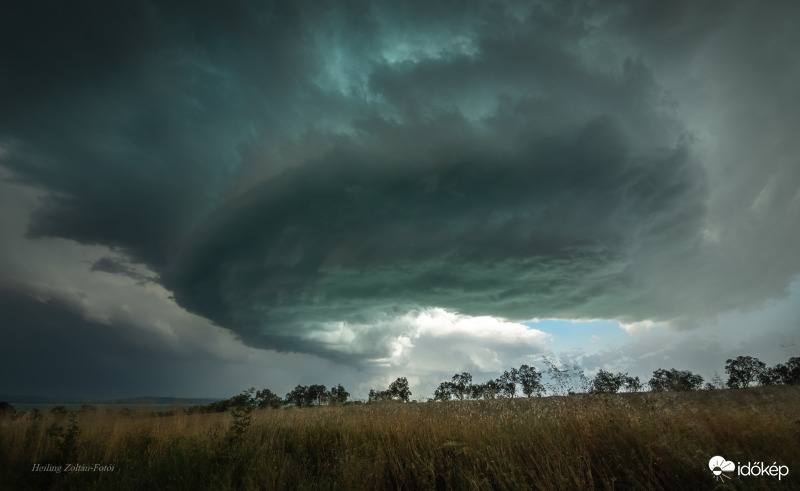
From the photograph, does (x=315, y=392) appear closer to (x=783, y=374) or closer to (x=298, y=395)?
(x=298, y=395)

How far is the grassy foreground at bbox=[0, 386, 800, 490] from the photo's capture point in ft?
20.7

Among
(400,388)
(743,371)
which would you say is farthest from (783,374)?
(400,388)

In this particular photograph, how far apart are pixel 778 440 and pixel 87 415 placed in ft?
90.6

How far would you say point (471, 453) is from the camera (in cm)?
822

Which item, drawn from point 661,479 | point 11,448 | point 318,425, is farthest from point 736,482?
point 11,448

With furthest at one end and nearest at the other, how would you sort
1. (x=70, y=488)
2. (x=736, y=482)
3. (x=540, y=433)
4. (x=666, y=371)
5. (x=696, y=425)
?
(x=666, y=371), (x=70, y=488), (x=540, y=433), (x=696, y=425), (x=736, y=482)

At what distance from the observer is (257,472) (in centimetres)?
895

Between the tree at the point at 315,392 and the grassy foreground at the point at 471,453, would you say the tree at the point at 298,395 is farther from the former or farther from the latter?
the grassy foreground at the point at 471,453

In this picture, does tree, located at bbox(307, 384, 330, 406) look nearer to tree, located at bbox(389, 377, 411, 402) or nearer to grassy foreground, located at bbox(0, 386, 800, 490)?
tree, located at bbox(389, 377, 411, 402)

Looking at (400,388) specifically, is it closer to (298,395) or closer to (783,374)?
(298,395)

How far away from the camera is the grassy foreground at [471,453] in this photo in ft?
20.7

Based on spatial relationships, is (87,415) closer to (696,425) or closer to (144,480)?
(144,480)

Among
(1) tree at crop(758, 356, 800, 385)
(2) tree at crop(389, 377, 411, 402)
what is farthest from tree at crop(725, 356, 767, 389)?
(2) tree at crop(389, 377, 411, 402)

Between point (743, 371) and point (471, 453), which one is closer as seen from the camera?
point (471, 453)
